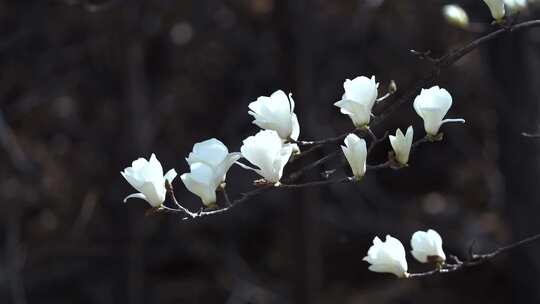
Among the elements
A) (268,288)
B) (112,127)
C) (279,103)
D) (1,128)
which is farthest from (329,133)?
(279,103)

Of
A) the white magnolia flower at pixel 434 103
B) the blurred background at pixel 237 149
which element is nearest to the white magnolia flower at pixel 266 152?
the white magnolia flower at pixel 434 103

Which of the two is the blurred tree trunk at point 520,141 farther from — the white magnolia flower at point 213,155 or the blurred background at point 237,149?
the white magnolia flower at point 213,155

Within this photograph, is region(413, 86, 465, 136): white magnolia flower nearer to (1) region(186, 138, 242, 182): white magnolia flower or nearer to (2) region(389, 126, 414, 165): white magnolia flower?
(2) region(389, 126, 414, 165): white magnolia flower

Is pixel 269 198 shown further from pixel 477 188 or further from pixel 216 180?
pixel 216 180

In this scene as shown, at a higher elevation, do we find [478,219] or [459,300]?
[478,219]

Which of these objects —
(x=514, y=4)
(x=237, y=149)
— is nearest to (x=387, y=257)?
(x=514, y=4)

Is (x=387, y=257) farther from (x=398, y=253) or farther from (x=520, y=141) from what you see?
(x=520, y=141)

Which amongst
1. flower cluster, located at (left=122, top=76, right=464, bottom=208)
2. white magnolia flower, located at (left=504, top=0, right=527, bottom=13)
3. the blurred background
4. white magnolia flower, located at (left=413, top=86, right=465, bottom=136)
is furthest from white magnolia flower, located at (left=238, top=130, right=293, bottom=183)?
the blurred background
